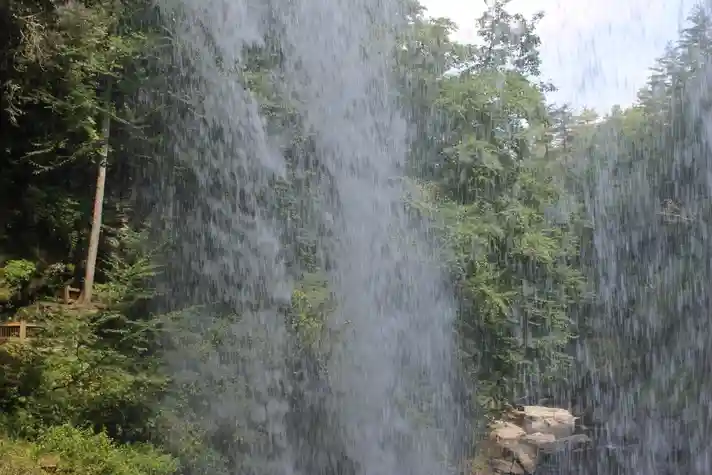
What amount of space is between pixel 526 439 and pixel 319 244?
586cm

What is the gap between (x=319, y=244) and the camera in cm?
1038

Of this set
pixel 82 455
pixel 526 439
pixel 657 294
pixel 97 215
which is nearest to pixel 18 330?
pixel 82 455

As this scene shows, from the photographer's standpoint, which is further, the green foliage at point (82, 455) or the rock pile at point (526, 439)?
the rock pile at point (526, 439)

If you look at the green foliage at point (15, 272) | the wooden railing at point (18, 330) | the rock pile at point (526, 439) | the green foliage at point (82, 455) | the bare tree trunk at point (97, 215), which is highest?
the bare tree trunk at point (97, 215)

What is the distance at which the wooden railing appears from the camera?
7.63 metres

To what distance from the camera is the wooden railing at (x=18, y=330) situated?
7629mm

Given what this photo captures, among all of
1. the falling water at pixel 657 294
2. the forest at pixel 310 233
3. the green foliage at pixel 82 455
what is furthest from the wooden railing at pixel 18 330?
the falling water at pixel 657 294

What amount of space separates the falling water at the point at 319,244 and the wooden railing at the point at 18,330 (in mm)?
1574

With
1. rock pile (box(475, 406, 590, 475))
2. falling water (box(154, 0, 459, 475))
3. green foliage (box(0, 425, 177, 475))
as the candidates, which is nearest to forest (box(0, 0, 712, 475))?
green foliage (box(0, 425, 177, 475))

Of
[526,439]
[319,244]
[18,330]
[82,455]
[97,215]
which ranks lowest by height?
[526,439]

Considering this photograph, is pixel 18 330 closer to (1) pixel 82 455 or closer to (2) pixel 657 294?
(1) pixel 82 455

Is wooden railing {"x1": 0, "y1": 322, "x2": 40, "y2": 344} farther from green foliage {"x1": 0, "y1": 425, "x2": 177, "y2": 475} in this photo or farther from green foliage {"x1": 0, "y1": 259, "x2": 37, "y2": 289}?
green foliage {"x1": 0, "y1": 425, "x2": 177, "y2": 475}

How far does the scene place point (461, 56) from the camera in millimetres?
11742

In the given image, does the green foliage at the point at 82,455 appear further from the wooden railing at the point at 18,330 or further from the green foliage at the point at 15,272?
the green foliage at the point at 15,272
